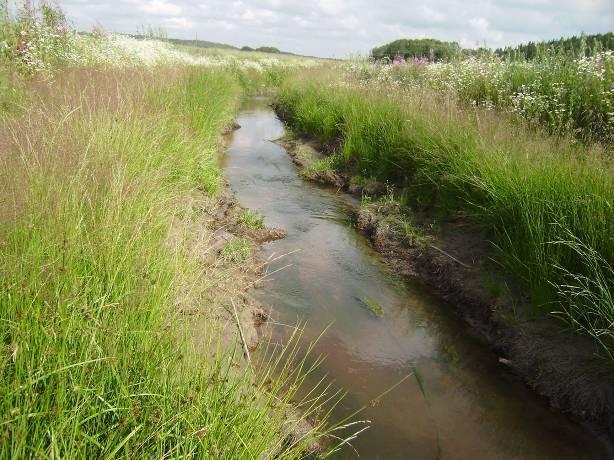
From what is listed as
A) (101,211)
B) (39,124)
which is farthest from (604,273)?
(39,124)

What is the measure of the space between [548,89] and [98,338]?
783 cm

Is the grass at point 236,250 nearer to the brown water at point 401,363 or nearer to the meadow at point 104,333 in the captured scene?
the brown water at point 401,363

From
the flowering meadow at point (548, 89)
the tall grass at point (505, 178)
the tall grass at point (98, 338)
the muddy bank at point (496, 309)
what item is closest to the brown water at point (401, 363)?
the muddy bank at point (496, 309)

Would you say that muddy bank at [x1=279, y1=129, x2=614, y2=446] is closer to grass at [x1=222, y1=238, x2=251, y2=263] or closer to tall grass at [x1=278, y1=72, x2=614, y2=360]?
tall grass at [x1=278, y1=72, x2=614, y2=360]

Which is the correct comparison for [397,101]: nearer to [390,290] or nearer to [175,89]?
[175,89]

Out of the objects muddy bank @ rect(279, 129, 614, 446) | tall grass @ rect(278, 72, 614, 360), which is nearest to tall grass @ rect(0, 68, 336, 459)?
muddy bank @ rect(279, 129, 614, 446)

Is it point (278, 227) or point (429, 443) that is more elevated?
point (278, 227)

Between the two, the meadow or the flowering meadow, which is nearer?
the meadow

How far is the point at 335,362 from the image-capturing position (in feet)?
13.6

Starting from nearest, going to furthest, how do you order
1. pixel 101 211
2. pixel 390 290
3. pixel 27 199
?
pixel 27 199 < pixel 101 211 < pixel 390 290

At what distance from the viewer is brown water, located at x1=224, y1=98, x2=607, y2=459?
3385 millimetres

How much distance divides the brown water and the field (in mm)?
447

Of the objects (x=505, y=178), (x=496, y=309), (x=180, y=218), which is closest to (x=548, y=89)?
(x=505, y=178)

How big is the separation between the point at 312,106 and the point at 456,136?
7144mm
